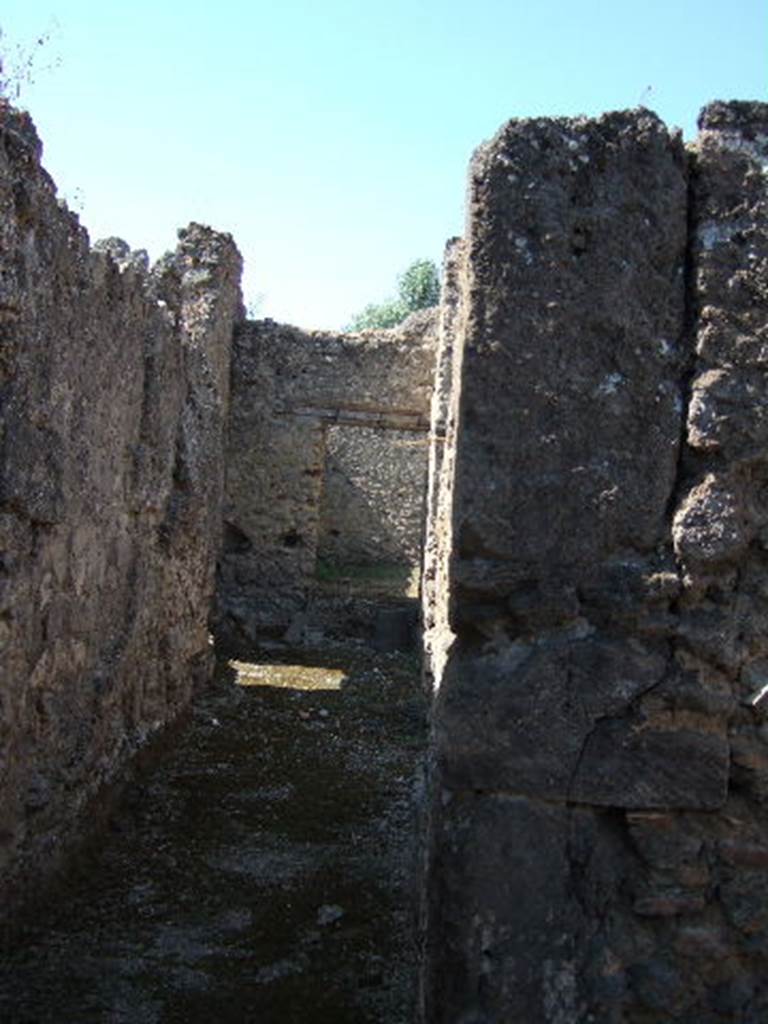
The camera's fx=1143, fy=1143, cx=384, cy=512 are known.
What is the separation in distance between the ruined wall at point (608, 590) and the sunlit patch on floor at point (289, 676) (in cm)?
621

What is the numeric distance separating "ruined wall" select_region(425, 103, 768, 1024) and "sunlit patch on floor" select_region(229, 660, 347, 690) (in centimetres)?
621

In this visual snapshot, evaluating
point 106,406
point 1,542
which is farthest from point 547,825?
point 106,406

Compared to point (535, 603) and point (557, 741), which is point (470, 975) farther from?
point (535, 603)

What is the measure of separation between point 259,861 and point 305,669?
4687 millimetres

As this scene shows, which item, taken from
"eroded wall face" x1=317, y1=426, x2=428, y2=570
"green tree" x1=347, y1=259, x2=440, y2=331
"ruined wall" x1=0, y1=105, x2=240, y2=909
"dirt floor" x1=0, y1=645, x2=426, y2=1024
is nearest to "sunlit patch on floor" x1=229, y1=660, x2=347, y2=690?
"dirt floor" x1=0, y1=645, x2=426, y2=1024

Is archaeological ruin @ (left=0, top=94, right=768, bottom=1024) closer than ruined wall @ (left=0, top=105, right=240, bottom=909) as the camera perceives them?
Yes

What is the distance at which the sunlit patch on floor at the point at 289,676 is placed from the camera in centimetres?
852

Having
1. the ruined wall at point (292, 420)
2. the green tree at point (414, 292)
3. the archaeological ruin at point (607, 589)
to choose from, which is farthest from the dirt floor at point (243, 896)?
the green tree at point (414, 292)

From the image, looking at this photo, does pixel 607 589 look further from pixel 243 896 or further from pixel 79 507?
pixel 79 507

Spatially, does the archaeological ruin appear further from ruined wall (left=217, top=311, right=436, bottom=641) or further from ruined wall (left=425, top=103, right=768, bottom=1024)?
ruined wall (left=217, top=311, right=436, bottom=641)

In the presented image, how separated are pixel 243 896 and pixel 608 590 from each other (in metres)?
2.52

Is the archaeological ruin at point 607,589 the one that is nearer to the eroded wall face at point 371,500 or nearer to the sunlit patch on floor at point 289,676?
the sunlit patch on floor at point 289,676

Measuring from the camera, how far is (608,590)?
229 cm

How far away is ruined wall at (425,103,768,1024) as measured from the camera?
→ 2.22 m
